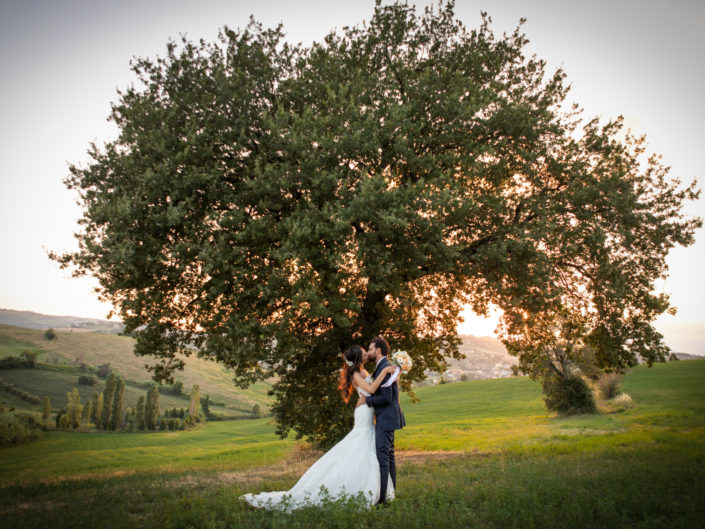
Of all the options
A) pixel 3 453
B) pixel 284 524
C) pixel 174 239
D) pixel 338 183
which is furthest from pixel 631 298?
pixel 3 453

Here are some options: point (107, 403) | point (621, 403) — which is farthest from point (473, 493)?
point (107, 403)

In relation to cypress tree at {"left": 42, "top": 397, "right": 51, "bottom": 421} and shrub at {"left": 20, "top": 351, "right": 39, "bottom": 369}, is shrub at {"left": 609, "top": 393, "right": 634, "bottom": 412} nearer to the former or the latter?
cypress tree at {"left": 42, "top": 397, "right": 51, "bottom": 421}

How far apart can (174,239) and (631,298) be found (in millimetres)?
18434

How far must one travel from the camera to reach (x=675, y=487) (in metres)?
8.90

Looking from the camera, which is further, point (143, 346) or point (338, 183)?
point (143, 346)

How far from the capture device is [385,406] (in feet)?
29.3

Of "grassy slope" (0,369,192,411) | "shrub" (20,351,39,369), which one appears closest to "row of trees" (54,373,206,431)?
"grassy slope" (0,369,192,411)

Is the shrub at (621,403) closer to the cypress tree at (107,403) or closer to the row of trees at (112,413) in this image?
the row of trees at (112,413)

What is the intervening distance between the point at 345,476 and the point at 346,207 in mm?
8463

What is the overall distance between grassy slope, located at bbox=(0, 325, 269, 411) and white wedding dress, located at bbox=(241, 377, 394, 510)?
67420 millimetres

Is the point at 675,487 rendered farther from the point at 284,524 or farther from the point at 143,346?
the point at 143,346

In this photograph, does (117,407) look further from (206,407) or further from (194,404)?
(206,407)

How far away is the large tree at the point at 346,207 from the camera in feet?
44.4

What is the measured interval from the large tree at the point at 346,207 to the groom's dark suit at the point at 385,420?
13.9 feet
